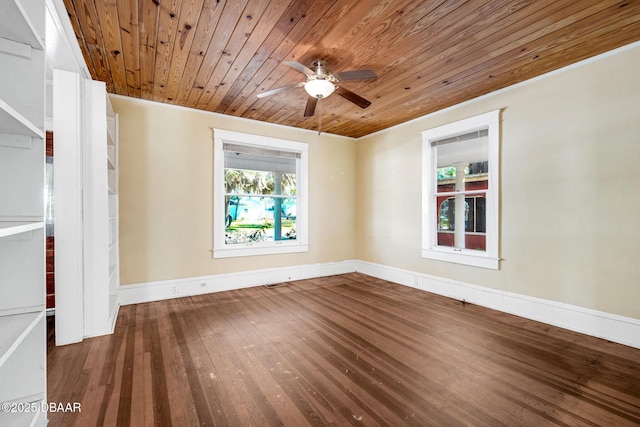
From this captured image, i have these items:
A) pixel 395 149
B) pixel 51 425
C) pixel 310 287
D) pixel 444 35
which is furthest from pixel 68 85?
pixel 395 149

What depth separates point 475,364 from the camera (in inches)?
92.6

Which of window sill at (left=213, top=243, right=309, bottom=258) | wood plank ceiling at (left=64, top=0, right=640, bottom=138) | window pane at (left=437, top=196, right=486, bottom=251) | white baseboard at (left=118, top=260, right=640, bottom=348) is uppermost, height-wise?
wood plank ceiling at (left=64, top=0, right=640, bottom=138)

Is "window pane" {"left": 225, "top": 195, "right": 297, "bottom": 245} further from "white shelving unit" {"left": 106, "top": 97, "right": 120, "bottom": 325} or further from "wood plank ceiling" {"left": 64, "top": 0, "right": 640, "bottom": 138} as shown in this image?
"wood plank ceiling" {"left": 64, "top": 0, "right": 640, "bottom": 138}

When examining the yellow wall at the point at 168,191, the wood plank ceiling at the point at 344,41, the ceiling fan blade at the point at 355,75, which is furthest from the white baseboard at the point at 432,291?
the ceiling fan blade at the point at 355,75

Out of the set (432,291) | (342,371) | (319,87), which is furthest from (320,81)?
(432,291)

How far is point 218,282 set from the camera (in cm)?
441

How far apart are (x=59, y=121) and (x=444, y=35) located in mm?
3505

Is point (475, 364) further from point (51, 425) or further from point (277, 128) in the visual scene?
point (277, 128)

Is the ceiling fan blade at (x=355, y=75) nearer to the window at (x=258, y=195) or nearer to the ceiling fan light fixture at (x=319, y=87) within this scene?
the ceiling fan light fixture at (x=319, y=87)

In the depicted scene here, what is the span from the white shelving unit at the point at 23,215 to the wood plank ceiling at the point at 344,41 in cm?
99

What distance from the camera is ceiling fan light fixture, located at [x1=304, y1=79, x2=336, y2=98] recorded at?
8.97 ft

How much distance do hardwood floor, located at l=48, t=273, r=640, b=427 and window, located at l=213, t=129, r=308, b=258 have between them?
1460 mm

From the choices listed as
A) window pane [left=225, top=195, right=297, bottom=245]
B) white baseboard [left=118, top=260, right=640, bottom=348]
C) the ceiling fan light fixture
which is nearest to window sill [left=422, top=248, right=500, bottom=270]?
white baseboard [left=118, top=260, right=640, bottom=348]

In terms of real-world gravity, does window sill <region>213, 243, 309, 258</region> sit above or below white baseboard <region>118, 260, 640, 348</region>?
above
